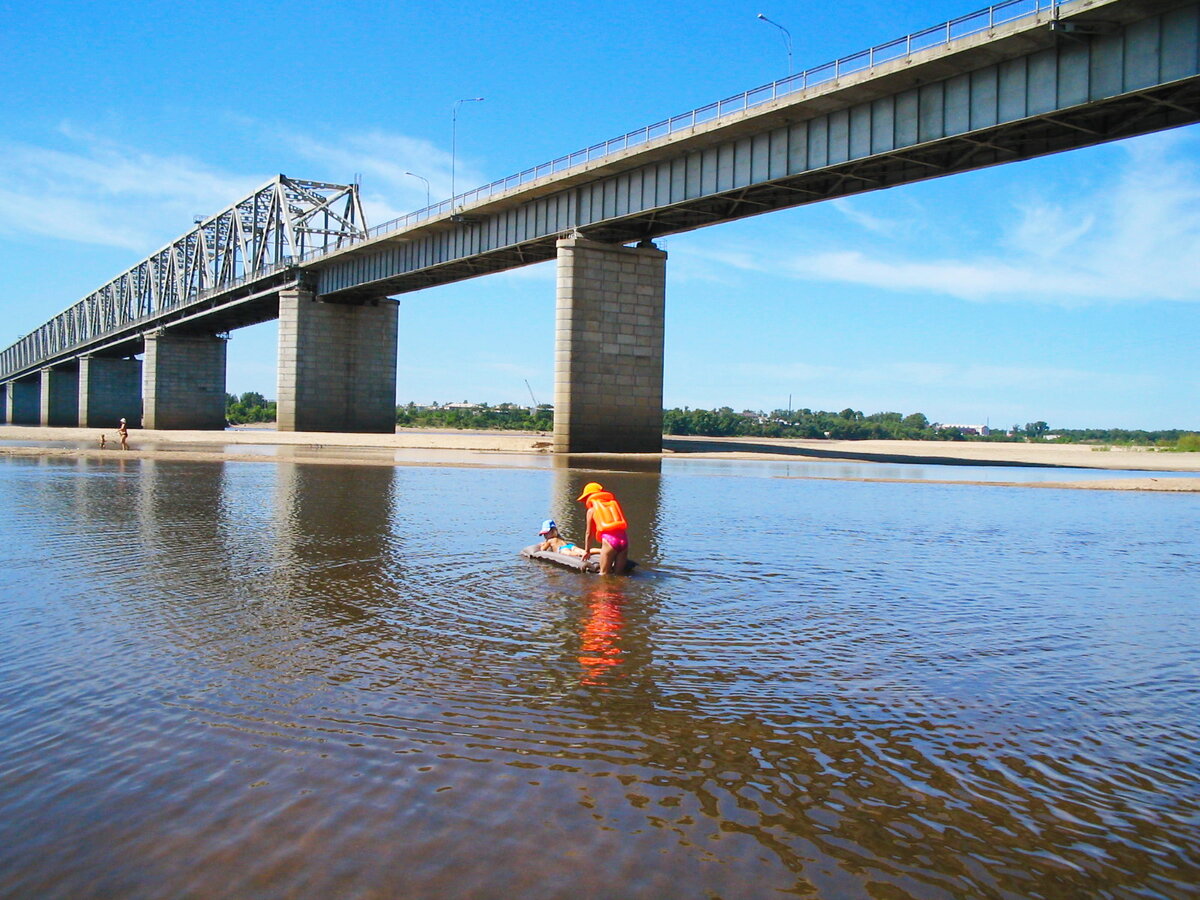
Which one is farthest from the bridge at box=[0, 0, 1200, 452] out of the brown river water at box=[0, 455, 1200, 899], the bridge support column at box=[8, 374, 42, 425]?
the bridge support column at box=[8, 374, 42, 425]

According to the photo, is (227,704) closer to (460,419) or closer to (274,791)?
(274,791)

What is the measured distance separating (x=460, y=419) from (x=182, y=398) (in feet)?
266

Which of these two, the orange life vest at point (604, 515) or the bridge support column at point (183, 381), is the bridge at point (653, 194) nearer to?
the bridge support column at point (183, 381)

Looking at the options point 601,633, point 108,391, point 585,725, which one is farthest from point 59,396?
point 585,725

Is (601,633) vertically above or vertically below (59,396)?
below

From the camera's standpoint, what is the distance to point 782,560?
1438 centimetres

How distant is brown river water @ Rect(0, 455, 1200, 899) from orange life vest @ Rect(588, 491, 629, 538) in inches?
30.3

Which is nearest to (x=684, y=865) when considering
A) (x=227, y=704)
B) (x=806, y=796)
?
(x=806, y=796)

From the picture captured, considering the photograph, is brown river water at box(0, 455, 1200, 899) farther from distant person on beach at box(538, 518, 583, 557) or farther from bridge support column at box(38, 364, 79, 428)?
bridge support column at box(38, 364, 79, 428)

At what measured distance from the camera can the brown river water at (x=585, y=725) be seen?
4469mm

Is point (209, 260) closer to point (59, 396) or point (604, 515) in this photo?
point (59, 396)

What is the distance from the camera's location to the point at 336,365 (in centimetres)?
8331

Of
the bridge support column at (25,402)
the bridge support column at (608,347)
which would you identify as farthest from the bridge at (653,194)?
the bridge support column at (25,402)

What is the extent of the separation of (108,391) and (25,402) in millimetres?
63022
